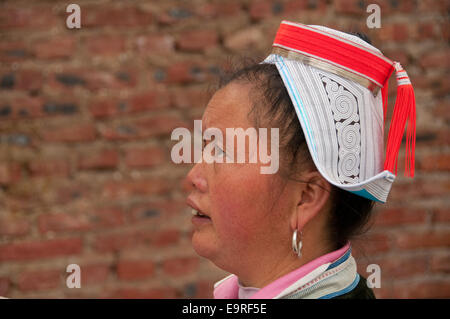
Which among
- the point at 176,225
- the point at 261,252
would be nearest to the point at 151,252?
the point at 176,225

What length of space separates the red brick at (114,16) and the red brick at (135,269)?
986 millimetres

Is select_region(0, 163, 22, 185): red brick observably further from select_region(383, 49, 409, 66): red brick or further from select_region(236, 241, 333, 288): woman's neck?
select_region(383, 49, 409, 66): red brick

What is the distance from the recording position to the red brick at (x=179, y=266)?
2199 mm

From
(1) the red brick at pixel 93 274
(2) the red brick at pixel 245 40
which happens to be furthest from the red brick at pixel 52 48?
(1) the red brick at pixel 93 274

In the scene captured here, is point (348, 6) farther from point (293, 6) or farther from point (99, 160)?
point (99, 160)

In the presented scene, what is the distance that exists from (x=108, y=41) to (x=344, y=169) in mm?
1342

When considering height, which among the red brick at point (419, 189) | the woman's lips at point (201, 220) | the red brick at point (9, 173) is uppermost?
the red brick at point (9, 173)

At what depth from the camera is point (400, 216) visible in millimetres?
2377

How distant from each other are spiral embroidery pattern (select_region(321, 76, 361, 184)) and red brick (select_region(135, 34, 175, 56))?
1143 millimetres

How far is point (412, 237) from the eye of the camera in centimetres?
238

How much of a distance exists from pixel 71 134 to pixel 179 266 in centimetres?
71

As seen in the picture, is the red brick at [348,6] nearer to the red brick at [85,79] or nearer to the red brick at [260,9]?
the red brick at [260,9]
